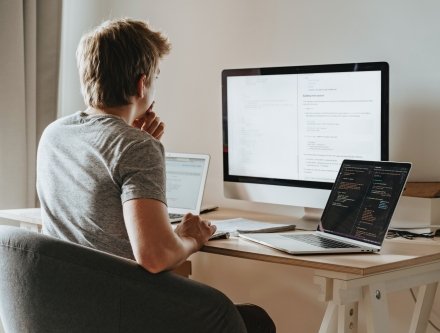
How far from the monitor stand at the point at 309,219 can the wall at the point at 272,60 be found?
186mm

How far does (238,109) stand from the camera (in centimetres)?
238

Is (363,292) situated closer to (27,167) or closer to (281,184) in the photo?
(281,184)

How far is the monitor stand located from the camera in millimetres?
2191

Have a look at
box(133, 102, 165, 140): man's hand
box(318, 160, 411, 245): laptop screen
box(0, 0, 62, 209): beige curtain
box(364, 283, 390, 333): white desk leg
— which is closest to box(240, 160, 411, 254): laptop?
box(318, 160, 411, 245): laptop screen

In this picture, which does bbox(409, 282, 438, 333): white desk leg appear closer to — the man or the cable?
the cable

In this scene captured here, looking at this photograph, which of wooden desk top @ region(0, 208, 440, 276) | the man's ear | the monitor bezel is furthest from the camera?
the monitor bezel

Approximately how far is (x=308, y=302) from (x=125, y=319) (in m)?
1.25

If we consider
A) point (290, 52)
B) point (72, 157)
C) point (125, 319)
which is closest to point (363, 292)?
point (125, 319)

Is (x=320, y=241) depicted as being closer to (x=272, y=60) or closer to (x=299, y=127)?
(x=299, y=127)

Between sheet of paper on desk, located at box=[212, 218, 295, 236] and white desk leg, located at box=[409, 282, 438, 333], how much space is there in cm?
38

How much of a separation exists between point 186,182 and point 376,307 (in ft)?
2.71

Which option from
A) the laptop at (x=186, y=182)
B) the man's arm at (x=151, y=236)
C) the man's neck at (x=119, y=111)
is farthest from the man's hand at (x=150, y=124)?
the man's arm at (x=151, y=236)

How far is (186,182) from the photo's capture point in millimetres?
2410

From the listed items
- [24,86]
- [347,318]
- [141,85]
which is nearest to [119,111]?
[141,85]
